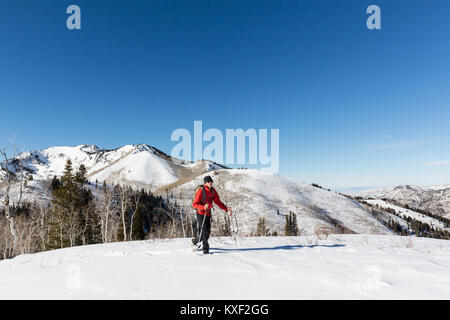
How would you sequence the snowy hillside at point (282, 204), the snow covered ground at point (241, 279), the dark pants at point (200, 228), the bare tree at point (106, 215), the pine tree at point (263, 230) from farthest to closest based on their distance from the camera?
the snowy hillside at point (282, 204), the bare tree at point (106, 215), the pine tree at point (263, 230), the dark pants at point (200, 228), the snow covered ground at point (241, 279)

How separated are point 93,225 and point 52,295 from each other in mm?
41490

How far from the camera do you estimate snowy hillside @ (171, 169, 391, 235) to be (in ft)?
269

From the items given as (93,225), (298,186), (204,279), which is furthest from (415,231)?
(204,279)

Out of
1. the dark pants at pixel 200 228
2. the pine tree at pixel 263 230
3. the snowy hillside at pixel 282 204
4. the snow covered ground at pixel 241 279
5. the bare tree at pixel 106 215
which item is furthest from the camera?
the snowy hillside at pixel 282 204

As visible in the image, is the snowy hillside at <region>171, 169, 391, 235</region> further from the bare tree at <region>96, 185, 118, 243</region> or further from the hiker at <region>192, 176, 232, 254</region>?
the hiker at <region>192, 176, 232, 254</region>

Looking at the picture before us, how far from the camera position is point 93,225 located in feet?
128

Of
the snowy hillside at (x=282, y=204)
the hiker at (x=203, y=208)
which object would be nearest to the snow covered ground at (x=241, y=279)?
the hiker at (x=203, y=208)

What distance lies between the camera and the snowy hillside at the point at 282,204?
82125mm

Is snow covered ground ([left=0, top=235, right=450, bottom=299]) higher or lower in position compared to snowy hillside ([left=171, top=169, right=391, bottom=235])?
higher

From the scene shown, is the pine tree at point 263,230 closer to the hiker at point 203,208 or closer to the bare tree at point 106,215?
the hiker at point 203,208

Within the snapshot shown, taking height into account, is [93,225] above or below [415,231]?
above

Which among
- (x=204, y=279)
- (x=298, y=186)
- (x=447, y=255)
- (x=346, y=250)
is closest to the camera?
(x=204, y=279)

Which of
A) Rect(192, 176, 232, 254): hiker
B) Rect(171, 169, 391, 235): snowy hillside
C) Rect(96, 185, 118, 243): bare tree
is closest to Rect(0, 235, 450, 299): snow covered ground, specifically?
Rect(192, 176, 232, 254): hiker
